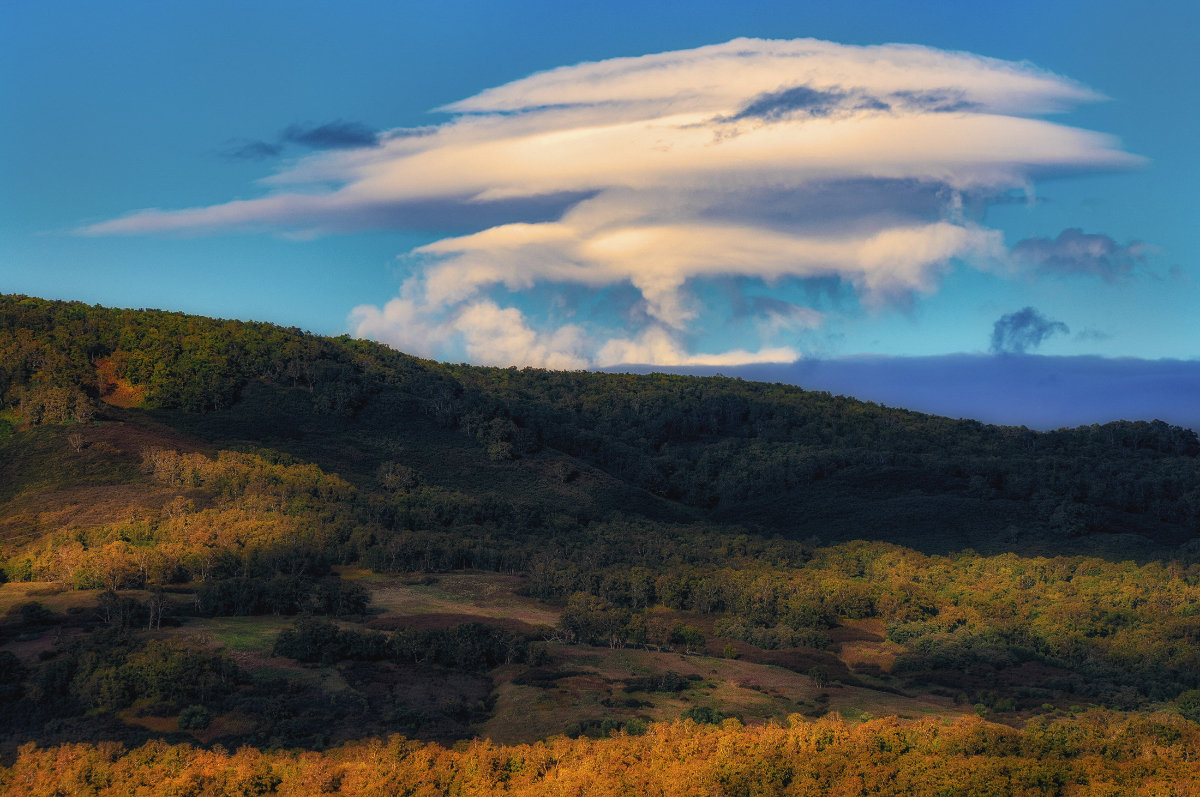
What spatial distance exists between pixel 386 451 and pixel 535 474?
19.7 meters

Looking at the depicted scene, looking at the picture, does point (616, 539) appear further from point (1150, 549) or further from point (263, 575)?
point (1150, 549)

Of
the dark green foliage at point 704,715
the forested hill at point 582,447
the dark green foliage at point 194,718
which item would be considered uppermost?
the forested hill at point 582,447

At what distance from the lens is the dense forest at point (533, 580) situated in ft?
124

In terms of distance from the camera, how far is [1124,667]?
207 feet

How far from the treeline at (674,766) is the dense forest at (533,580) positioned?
147mm

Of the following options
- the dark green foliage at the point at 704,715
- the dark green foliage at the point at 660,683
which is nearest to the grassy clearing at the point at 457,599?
the dark green foliage at the point at 660,683

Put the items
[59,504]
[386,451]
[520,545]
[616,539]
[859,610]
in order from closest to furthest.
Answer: [859,610] < [59,504] < [520,545] < [616,539] < [386,451]

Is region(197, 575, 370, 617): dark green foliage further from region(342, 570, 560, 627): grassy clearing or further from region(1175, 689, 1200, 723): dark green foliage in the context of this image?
region(1175, 689, 1200, 723): dark green foliage

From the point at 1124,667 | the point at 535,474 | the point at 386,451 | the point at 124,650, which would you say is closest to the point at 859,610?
the point at 1124,667

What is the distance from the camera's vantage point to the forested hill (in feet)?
402

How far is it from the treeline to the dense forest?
147 millimetres

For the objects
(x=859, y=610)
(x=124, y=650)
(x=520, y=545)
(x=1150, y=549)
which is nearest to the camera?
(x=124, y=650)

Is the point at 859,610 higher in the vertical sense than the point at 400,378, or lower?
lower

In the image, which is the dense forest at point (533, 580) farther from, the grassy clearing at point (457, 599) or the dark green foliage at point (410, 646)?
the grassy clearing at point (457, 599)
